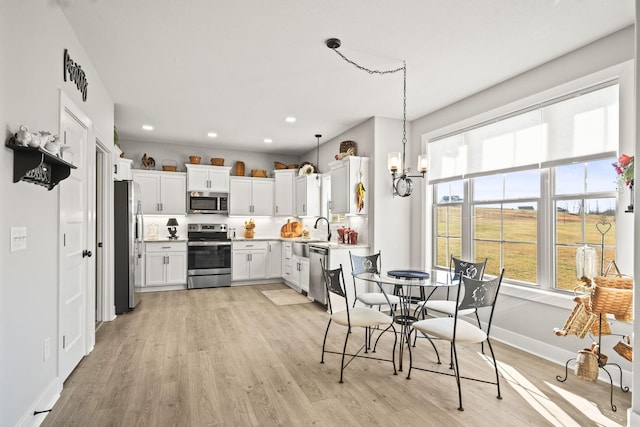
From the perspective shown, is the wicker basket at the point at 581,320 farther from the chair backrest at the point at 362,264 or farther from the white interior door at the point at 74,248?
the white interior door at the point at 74,248

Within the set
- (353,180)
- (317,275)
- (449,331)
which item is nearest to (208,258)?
(317,275)

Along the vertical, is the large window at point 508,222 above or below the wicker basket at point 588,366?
above

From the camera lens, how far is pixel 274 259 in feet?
22.9

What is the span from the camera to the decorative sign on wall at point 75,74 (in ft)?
8.55

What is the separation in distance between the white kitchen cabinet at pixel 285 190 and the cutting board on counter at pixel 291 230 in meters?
0.23

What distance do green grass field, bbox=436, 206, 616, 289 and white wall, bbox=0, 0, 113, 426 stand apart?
401cm

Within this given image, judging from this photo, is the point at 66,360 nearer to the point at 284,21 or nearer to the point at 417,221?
the point at 284,21

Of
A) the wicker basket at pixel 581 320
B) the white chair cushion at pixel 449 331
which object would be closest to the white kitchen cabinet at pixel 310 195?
the white chair cushion at pixel 449 331

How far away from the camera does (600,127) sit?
115 inches

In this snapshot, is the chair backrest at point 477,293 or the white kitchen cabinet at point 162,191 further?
the white kitchen cabinet at point 162,191

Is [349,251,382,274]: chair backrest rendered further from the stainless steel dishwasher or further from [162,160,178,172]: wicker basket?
[162,160,178,172]: wicker basket

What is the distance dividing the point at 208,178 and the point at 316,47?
4396mm

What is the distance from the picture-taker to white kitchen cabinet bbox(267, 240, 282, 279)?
22.8ft

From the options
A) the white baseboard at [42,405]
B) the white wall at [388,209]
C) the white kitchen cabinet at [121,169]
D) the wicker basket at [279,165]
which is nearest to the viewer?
the white baseboard at [42,405]
